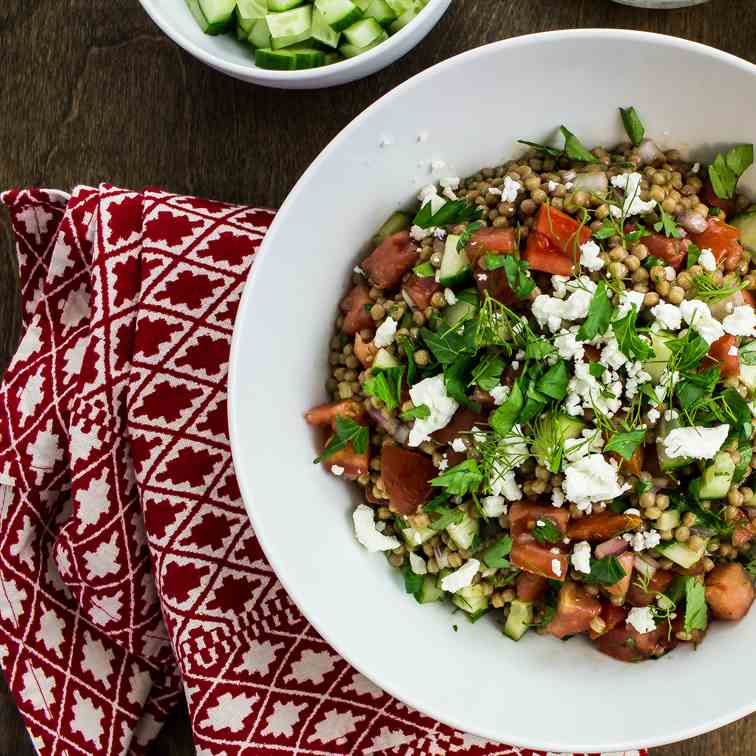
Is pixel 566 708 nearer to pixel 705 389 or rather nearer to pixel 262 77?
pixel 705 389

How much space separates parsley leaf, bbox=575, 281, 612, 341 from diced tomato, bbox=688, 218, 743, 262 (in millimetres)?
322

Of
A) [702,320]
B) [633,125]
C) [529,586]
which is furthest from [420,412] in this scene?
[633,125]

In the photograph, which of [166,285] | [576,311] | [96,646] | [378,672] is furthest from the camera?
[96,646]

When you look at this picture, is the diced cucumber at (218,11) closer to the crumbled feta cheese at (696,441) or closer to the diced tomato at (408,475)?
the diced tomato at (408,475)

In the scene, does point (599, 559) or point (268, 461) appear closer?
point (599, 559)

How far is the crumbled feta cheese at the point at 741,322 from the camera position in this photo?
5.98 ft

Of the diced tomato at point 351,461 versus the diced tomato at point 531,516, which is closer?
the diced tomato at point 531,516

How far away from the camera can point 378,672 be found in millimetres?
2004

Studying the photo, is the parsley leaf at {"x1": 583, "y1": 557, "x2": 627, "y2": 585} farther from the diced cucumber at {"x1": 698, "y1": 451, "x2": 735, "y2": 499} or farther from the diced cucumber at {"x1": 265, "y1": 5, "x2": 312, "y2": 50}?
the diced cucumber at {"x1": 265, "y1": 5, "x2": 312, "y2": 50}

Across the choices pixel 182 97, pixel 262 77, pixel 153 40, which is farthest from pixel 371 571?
pixel 153 40

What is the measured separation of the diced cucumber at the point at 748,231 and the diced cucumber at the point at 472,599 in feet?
3.06

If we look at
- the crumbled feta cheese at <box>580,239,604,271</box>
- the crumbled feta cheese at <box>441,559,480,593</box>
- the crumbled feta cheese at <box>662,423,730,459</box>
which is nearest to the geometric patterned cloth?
the crumbled feta cheese at <box>441,559,480,593</box>

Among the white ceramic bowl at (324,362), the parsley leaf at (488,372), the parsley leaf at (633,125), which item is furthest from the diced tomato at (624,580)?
the parsley leaf at (633,125)

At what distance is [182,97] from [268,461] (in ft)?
3.65
